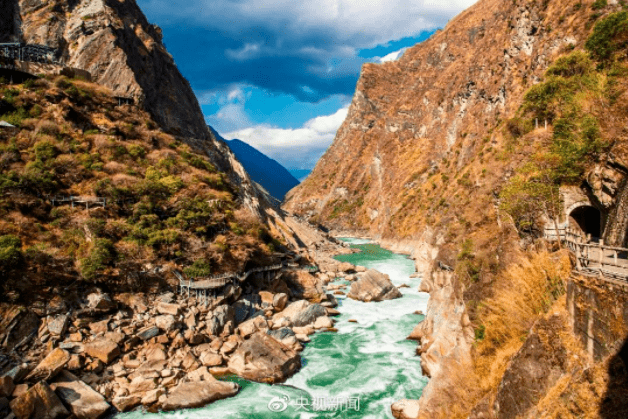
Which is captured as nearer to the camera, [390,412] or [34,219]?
[390,412]

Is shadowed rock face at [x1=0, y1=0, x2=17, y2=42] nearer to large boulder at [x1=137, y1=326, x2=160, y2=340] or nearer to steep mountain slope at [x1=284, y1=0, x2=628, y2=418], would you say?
large boulder at [x1=137, y1=326, x2=160, y2=340]

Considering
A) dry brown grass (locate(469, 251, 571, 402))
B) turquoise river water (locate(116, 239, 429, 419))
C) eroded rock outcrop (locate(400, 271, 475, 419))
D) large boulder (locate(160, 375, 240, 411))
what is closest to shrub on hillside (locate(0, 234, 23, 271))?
turquoise river water (locate(116, 239, 429, 419))

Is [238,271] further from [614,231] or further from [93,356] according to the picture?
[614,231]

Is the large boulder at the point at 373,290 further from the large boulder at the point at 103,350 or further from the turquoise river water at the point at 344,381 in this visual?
the large boulder at the point at 103,350

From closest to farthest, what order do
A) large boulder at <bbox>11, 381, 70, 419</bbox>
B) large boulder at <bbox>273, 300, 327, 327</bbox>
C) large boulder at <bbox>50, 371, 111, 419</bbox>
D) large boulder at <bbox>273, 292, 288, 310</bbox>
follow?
large boulder at <bbox>11, 381, 70, 419</bbox>, large boulder at <bbox>50, 371, 111, 419</bbox>, large boulder at <bbox>273, 300, 327, 327</bbox>, large boulder at <bbox>273, 292, 288, 310</bbox>

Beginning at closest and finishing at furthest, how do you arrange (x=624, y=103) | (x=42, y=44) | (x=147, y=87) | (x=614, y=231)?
(x=614, y=231)
(x=624, y=103)
(x=42, y=44)
(x=147, y=87)

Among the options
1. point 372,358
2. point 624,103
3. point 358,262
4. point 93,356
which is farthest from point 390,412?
point 358,262

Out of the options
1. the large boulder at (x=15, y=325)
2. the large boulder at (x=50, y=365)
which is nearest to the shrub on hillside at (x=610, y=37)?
the large boulder at (x=50, y=365)
